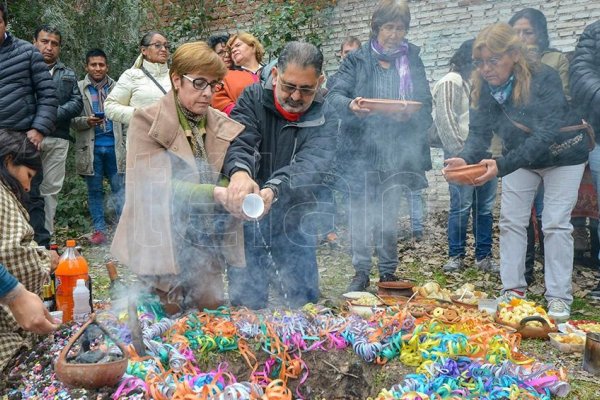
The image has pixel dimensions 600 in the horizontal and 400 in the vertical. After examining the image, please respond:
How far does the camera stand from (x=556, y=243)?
4836mm

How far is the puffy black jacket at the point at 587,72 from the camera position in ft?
16.2

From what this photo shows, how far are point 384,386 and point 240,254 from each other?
1.37 meters

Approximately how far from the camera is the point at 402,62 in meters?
5.42

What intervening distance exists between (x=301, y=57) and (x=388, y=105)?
1.47 meters

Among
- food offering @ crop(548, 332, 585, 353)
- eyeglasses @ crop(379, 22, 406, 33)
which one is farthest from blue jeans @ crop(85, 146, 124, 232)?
food offering @ crop(548, 332, 585, 353)

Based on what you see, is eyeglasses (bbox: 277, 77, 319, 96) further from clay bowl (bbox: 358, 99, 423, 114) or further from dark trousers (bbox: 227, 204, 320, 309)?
clay bowl (bbox: 358, 99, 423, 114)

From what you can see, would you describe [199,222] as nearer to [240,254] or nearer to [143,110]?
[240,254]

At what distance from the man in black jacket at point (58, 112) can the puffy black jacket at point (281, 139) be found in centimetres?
376

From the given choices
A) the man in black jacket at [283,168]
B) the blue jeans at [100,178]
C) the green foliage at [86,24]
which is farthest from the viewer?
the green foliage at [86,24]

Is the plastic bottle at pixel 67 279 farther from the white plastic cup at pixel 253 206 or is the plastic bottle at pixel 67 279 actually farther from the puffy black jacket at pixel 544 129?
the puffy black jacket at pixel 544 129

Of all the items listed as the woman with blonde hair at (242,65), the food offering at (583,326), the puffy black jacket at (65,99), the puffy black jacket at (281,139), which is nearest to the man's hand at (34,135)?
the puffy black jacket at (65,99)

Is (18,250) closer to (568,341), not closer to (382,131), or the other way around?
(382,131)

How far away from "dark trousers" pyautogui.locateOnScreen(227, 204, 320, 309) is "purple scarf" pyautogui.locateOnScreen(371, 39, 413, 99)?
1604mm

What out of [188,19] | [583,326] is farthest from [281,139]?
[188,19]
